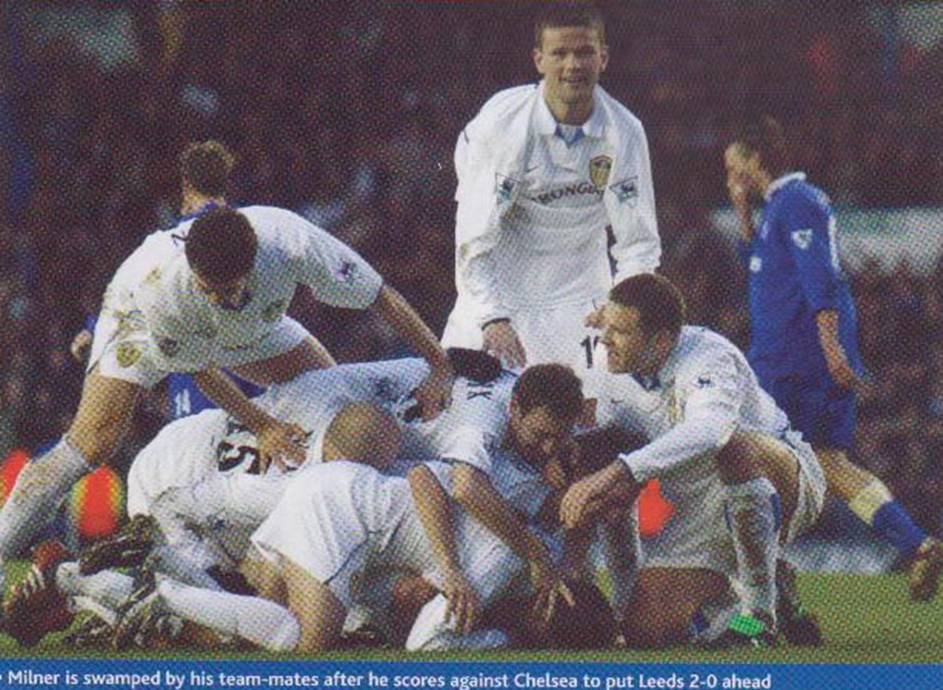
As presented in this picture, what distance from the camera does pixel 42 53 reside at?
5.86 metres

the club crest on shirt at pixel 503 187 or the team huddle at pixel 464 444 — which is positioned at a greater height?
the club crest on shirt at pixel 503 187

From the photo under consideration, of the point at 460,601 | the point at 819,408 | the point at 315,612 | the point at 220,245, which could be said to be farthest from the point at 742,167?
the point at 315,612

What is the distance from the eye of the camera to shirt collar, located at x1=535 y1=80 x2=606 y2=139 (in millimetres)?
5266

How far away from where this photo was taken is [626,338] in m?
4.59

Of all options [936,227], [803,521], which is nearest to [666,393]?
[803,521]

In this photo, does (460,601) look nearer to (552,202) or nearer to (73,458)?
(73,458)

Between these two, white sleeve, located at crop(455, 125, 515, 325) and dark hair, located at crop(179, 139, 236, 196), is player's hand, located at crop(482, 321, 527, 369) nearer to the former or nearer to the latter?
white sleeve, located at crop(455, 125, 515, 325)

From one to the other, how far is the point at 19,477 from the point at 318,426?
2.36ft

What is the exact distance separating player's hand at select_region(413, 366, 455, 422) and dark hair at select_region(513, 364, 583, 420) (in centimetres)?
32

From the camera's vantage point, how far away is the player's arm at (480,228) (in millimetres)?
5242

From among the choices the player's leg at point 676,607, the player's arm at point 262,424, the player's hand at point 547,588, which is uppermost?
the player's arm at point 262,424

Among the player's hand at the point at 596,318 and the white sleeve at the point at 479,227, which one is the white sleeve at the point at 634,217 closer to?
the player's hand at the point at 596,318

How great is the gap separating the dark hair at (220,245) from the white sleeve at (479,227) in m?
0.81

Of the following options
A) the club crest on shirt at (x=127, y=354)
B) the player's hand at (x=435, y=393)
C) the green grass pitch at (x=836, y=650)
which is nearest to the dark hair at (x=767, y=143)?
the green grass pitch at (x=836, y=650)
